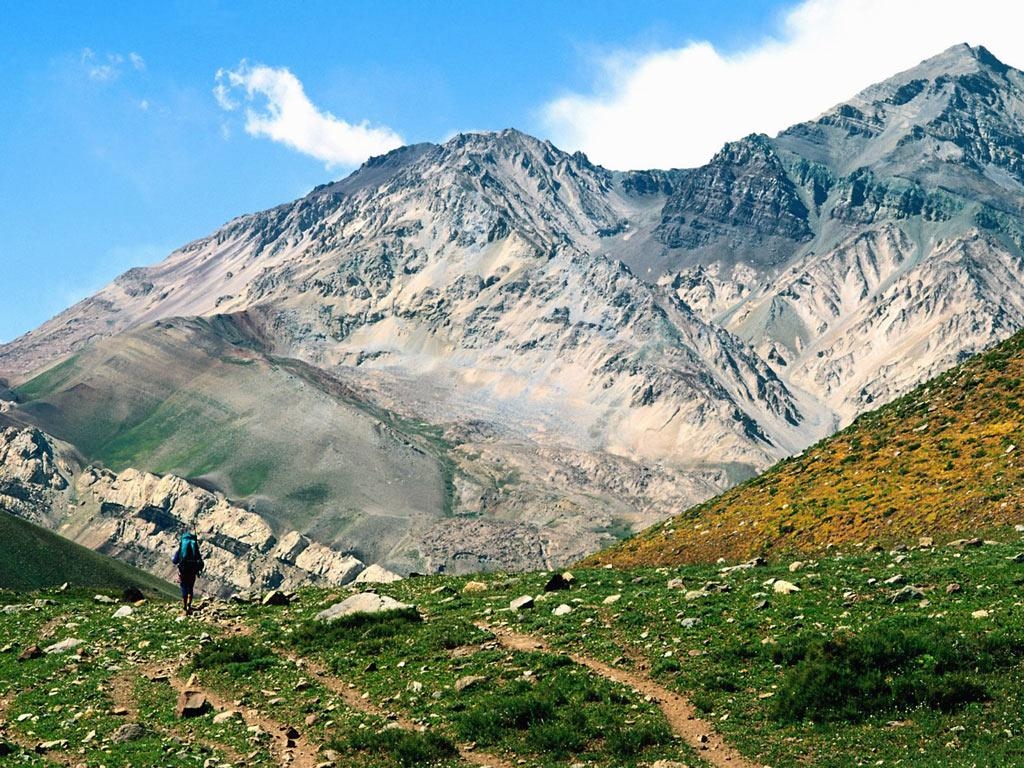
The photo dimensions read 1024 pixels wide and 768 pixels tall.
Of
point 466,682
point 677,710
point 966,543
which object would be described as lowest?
point 677,710

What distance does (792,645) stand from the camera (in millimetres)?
23969

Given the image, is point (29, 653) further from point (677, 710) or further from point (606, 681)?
point (677, 710)

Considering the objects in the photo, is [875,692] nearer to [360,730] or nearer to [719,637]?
[719,637]

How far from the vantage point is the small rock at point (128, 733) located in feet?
74.5

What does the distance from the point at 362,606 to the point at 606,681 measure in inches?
378

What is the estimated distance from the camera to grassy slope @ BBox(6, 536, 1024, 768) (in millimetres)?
21109

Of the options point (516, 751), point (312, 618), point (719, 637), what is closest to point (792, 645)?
point (719, 637)

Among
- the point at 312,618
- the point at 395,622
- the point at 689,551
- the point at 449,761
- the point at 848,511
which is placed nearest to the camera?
the point at 449,761

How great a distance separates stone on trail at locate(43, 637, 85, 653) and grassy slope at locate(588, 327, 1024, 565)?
22506 mm

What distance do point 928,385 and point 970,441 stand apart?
11.0m

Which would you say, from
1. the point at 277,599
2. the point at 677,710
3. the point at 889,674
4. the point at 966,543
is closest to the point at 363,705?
the point at 677,710

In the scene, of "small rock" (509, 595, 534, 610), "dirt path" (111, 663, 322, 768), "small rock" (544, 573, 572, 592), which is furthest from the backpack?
"small rock" (509, 595, 534, 610)

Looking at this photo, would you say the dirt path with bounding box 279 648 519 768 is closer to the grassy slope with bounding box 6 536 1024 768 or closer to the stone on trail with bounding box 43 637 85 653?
the grassy slope with bounding box 6 536 1024 768

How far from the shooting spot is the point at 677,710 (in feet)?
74.0
